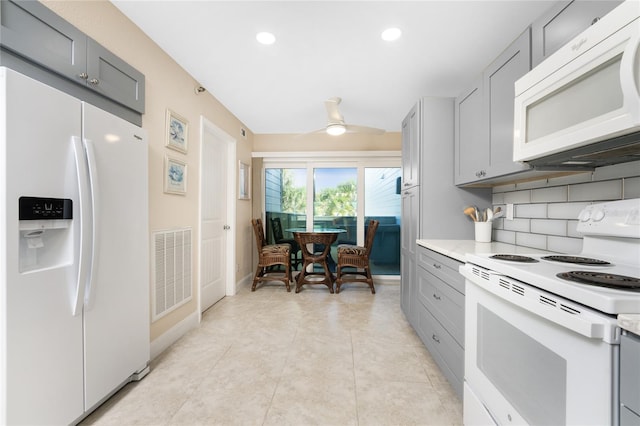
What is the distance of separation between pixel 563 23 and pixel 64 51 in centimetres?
242

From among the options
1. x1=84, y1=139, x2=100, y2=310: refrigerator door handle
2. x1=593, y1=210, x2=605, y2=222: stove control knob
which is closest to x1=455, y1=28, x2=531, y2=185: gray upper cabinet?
x1=593, y1=210, x2=605, y2=222: stove control knob

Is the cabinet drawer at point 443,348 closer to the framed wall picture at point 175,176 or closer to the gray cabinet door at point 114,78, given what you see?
the framed wall picture at point 175,176

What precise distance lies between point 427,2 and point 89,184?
2182mm

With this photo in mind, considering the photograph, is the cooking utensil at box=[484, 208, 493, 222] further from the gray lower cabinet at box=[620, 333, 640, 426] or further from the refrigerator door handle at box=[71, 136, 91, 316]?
the refrigerator door handle at box=[71, 136, 91, 316]

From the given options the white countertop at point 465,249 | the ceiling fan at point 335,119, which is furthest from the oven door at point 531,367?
the ceiling fan at point 335,119

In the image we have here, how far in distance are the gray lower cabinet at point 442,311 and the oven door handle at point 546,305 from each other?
43cm

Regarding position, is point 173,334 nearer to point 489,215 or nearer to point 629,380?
point 629,380

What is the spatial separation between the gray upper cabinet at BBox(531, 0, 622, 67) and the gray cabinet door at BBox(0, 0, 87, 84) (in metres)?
2.41

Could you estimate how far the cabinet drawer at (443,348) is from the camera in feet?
5.04

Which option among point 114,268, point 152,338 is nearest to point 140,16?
point 114,268

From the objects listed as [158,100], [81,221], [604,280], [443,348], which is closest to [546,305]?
[604,280]

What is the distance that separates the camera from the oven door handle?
65cm

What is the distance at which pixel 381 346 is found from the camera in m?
2.25

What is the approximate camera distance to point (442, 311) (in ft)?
5.88
